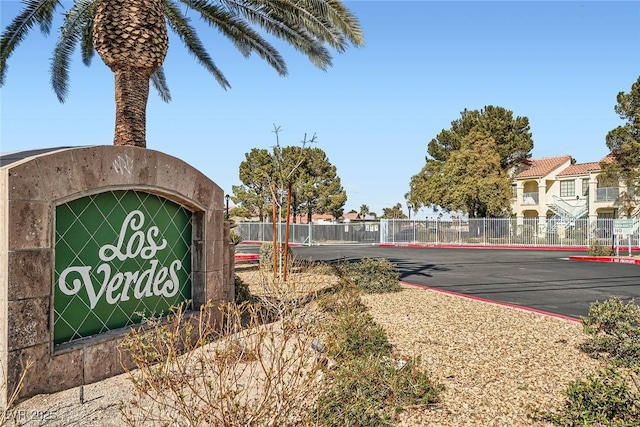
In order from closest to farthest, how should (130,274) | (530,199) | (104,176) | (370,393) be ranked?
(370,393)
(104,176)
(130,274)
(530,199)

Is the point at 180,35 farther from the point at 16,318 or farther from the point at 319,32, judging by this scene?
the point at 16,318

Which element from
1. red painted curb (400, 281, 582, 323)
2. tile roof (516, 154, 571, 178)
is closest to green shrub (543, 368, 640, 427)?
red painted curb (400, 281, 582, 323)

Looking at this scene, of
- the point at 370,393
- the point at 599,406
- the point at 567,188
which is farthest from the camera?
the point at 567,188

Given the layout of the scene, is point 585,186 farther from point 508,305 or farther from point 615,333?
point 615,333

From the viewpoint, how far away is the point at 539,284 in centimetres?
1351

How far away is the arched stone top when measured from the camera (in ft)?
15.1

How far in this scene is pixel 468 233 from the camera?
1435 inches

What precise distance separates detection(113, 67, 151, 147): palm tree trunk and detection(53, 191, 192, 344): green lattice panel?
3.44 metres

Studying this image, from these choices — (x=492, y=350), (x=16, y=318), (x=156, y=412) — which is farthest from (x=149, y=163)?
(x=492, y=350)

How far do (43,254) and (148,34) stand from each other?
217 inches

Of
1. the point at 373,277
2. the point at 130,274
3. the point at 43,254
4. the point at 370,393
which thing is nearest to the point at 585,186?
the point at 373,277

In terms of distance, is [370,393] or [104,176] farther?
[104,176]

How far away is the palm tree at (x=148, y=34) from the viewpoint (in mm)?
8648

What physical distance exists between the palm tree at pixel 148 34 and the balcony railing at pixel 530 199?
118 ft
